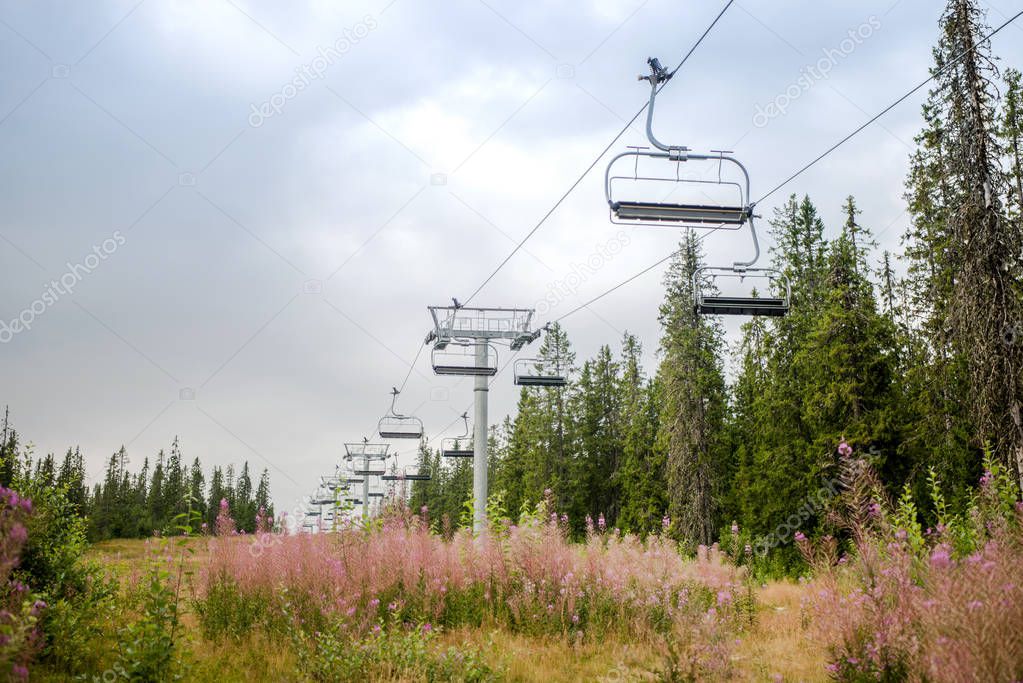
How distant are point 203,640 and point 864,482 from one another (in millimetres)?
8020

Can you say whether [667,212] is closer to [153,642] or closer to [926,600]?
[926,600]

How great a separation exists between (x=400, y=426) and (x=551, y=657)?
23.6 meters

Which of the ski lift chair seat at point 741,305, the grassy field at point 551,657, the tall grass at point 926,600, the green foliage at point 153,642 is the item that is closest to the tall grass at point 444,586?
the grassy field at point 551,657

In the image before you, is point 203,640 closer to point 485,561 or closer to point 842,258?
point 485,561

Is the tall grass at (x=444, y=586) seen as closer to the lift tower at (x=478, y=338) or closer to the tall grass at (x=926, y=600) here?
the tall grass at (x=926, y=600)

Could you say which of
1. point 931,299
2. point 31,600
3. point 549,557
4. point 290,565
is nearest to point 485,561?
point 549,557

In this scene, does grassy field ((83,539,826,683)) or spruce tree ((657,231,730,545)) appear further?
spruce tree ((657,231,730,545))

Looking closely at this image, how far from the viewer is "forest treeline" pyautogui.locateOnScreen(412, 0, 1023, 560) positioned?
19.5m

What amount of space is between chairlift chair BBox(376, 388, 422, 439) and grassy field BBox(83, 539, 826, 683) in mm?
20643

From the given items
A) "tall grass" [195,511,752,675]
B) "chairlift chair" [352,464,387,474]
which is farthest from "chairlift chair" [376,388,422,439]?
"tall grass" [195,511,752,675]

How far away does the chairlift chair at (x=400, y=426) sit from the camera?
Answer: 31891 mm

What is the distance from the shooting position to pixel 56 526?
948 cm

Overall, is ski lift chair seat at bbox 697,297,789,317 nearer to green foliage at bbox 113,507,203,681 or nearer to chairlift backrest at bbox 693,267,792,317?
chairlift backrest at bbox 693,267,792,317

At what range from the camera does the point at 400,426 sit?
32500 millimetres
